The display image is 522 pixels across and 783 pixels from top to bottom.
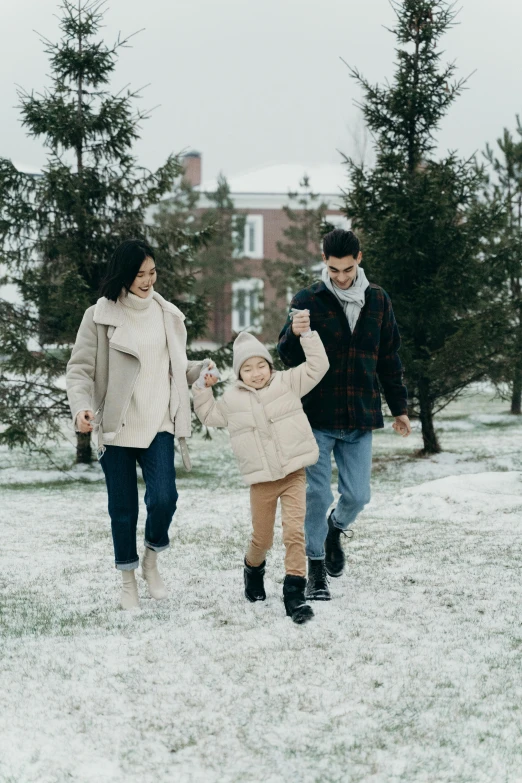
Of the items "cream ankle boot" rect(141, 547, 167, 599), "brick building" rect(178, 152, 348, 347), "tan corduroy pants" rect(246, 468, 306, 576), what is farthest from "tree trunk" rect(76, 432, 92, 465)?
"brick building" rect(178, 152, 348, 347)

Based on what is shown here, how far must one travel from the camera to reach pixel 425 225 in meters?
12.9

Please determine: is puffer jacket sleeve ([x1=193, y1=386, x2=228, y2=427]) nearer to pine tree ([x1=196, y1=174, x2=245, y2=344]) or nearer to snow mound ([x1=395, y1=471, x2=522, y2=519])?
snow mound ([x1=395, y1=471, x2=522, y2=519])

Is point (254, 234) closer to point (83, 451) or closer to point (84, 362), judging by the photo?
point (83, 451)

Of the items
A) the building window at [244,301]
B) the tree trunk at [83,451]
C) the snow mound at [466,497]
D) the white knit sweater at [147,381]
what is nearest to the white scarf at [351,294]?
the white knit sweater at [147,381]

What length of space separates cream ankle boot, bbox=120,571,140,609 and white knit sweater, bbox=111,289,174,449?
81cm

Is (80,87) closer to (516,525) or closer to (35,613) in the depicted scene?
(516,525)

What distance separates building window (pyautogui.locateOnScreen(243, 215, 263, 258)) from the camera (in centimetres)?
4744

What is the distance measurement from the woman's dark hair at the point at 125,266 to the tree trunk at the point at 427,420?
8629mm

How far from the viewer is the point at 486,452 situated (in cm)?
1488

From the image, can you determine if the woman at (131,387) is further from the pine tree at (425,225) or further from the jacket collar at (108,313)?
the pine tree at (425,225)

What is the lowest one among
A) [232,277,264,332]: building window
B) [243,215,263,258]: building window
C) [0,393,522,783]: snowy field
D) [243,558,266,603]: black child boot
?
[0,393,522,783]: snowy field

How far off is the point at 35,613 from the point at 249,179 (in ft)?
159

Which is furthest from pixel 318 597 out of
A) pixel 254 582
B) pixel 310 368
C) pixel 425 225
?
pixel 425 225

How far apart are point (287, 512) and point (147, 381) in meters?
1.07
